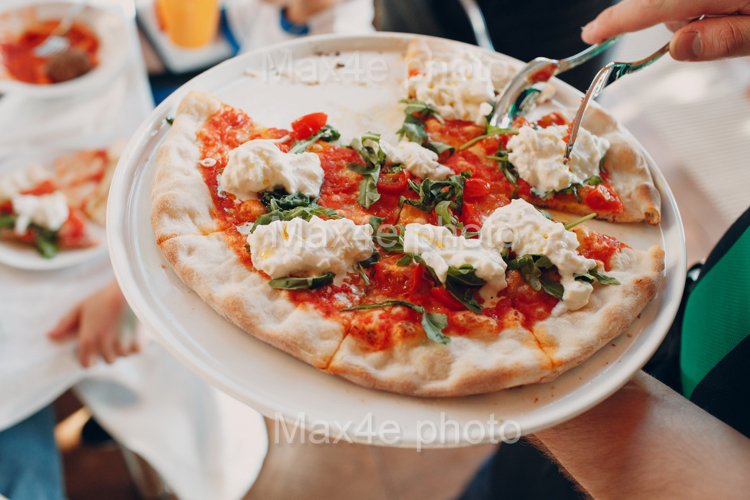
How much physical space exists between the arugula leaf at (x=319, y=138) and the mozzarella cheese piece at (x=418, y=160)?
0.48 feet

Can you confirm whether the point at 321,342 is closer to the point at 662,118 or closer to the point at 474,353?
the point at 474,353

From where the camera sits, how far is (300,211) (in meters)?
1.65

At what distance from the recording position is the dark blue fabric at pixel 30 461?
234 centimetres

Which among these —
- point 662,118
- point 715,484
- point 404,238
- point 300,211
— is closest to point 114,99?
point 300,211

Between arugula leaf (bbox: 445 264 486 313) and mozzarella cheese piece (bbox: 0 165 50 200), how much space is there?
190 cm

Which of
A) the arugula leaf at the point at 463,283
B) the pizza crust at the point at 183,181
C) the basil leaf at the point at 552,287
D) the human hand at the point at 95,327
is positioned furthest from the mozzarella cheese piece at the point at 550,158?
the human hand at the point at 95,327

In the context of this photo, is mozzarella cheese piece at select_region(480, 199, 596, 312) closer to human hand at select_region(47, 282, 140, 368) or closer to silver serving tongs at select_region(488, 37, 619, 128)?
silver serving tongs at select_region(488, 37, 619, 128)

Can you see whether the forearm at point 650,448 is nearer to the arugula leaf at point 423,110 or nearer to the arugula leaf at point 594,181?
the arugula leaf at point 594,181

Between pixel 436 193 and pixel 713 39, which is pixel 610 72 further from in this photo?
pixel 436 193

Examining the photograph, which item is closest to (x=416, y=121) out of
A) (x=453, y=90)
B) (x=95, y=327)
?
(x=453, y=90)

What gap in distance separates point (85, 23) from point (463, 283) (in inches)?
103

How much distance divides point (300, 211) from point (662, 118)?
4.37 m

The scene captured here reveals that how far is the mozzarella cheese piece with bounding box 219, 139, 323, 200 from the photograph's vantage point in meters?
1.67

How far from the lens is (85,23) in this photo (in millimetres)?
3217
